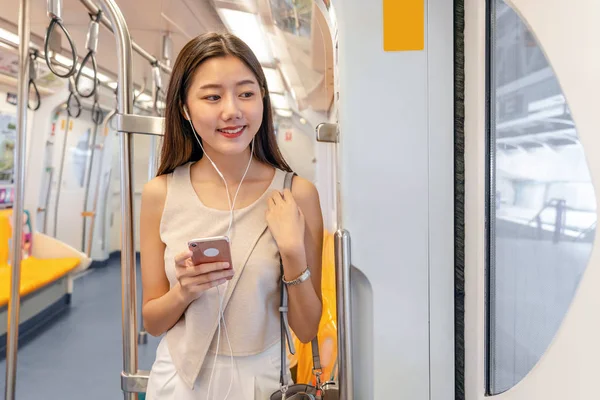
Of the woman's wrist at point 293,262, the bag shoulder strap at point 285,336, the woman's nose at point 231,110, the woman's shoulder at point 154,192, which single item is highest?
the woman's nose at point 231,110

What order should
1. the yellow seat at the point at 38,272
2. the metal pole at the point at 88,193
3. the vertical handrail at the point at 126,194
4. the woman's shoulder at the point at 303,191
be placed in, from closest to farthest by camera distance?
the woman's shoulder at the point at 303,191
the vertical handrail at the point at 126,194
the yellow seat at the point at 38,272
the metal pole at the point at 88,193

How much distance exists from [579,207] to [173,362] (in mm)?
953

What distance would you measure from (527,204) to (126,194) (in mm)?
1041

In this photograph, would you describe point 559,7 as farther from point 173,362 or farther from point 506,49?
point 173,362

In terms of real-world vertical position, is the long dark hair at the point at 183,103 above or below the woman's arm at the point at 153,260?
above

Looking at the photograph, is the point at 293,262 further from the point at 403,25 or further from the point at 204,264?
the point at 403,25

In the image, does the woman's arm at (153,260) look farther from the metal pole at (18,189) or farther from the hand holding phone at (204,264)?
the metal pole at (18,189)

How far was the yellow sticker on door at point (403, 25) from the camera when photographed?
3.18 ft

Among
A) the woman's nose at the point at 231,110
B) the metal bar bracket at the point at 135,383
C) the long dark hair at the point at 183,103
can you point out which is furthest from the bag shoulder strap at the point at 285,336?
the metal bar bracket at the point at 135,383

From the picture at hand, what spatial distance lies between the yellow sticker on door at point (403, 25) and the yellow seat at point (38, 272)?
4329mm

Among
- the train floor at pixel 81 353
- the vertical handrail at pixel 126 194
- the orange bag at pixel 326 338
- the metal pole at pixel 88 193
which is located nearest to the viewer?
the vertical handrail at pixel 126 194

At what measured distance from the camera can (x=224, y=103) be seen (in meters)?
1.08

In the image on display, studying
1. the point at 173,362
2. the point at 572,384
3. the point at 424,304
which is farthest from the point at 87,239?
the point at 572,384

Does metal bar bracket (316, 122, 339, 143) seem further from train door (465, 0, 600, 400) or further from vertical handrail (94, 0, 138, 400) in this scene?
vertical handrail (94, 0, 138, 400)
